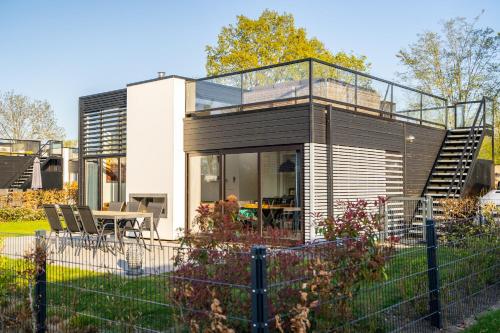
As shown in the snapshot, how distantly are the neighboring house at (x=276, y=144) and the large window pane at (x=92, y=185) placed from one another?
3cm

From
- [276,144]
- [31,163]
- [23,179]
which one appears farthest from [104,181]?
[31,163]

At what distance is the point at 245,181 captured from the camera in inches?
474

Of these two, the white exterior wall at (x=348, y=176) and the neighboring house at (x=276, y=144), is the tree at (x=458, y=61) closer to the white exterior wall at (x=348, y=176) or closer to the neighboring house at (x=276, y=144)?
the neighboring house at (x=276, y=144)

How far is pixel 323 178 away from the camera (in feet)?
36.0

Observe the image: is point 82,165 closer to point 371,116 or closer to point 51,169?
point 371,116

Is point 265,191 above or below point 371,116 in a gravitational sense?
below

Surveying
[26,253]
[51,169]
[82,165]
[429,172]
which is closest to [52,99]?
[51,169]

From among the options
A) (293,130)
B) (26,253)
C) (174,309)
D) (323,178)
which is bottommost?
(174,309)

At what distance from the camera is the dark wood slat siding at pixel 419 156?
1419cm

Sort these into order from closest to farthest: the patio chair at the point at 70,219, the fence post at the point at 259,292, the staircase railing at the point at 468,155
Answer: the fence post at the point at 259,292 → the patio chair at the point at 70,219 → the staircase railing at the point at 468,155

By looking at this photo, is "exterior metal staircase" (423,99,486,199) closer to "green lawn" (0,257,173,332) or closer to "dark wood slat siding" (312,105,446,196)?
"dark wood slat siding" (312,105,446,196)

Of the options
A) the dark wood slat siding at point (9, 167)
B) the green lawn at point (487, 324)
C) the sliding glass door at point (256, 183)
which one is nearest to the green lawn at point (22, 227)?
the sliding glass door at point (256, 183)

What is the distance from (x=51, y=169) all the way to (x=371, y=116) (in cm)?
1976

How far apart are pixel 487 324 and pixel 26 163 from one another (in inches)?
983
